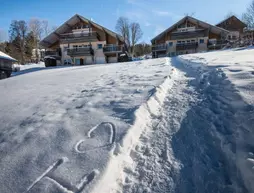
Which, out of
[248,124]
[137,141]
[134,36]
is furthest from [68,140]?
[134,36]

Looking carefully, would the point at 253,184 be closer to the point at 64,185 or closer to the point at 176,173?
the point at 176,173

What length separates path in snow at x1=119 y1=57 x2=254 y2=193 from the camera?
1.55 metres

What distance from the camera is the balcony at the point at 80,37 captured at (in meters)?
26.4

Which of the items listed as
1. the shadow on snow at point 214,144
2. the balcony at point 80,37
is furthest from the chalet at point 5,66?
the shadow on snow at point 214,144

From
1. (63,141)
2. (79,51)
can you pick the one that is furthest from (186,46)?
(63,141)

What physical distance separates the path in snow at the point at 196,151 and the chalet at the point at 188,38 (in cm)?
2568

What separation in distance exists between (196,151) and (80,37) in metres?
27.8

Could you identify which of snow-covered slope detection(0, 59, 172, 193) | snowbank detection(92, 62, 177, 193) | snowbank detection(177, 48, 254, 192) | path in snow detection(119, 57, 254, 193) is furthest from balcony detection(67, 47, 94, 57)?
path in snow detection(119, 57, 254, 193)

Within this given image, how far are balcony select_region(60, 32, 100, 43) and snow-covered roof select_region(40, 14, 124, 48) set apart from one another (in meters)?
1.05

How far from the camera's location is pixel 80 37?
26562 mm

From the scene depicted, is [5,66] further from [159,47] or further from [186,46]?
[186,46]

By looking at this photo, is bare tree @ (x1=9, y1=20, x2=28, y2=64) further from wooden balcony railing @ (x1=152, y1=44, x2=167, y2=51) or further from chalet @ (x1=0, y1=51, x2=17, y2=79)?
wooden balcony railing @ (x1=152, y1=44, x2=167, y2=51)

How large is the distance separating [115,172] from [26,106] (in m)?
3.16

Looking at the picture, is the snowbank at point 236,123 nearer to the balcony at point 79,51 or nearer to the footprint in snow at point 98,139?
the footprint in snow at point 98,139
